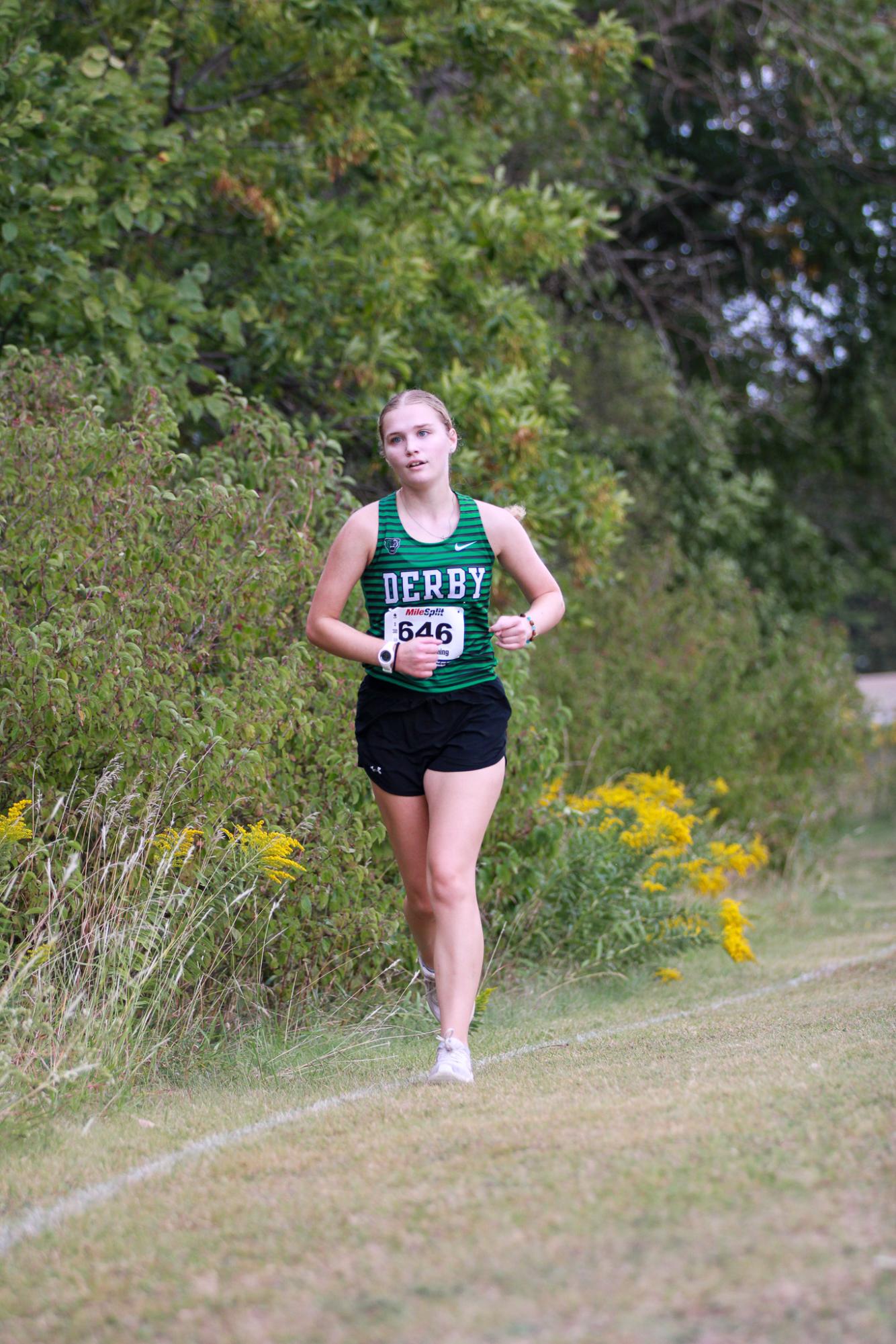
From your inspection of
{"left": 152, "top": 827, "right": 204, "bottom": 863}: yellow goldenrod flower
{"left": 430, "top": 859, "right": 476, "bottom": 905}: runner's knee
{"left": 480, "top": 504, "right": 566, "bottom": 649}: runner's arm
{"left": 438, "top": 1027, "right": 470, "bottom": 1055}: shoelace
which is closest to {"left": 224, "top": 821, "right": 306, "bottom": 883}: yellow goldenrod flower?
{"left": 152, "top": 827, "right": 204, "bottom": 863}: yellow goldenrod flower

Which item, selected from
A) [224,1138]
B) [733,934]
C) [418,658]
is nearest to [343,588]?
[418,658]

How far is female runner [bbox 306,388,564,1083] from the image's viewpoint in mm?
4535

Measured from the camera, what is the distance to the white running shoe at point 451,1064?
4379 mm

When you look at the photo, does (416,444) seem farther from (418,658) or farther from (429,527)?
(418,658)

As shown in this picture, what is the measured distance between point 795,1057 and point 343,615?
10.1 feet

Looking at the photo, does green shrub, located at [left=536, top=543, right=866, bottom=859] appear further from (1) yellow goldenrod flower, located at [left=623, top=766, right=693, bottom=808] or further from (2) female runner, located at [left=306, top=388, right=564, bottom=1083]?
(2) female runner, located at [left=306, top=388, right=564, bottom=1083]

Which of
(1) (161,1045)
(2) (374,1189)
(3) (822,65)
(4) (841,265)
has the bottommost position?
(1) (161,1045)

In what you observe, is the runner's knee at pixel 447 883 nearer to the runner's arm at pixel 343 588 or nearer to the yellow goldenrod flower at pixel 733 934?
the runner's arm at pixel 343 588

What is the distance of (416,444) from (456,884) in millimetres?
1387

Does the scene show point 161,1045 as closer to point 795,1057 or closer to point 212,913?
point 212,913

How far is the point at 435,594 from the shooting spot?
4.62 metres

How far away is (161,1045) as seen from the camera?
4.91 m

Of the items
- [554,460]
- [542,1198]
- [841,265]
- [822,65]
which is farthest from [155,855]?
[841,265]

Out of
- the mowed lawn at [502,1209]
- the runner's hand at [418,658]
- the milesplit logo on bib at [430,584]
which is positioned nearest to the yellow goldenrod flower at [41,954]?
the mowed lawn at [502,1209]
